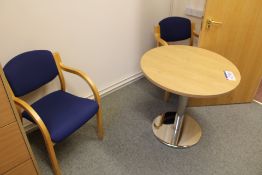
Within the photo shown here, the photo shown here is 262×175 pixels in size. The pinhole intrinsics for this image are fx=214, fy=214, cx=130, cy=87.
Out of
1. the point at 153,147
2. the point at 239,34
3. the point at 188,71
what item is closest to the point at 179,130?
the point at 153,147

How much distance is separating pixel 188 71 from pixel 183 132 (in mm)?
674

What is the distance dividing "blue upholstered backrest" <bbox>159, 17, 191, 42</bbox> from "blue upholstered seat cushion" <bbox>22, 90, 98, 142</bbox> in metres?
1.24

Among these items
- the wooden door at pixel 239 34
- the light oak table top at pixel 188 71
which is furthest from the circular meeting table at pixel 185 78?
the wooden door at pixel 239 34

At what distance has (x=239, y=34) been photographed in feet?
6.67

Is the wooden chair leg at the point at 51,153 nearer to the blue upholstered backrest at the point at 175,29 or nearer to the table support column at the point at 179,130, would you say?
the table support column at the point at 179,130

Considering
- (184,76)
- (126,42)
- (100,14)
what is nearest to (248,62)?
(184,76)

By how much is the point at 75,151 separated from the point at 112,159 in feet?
1.10

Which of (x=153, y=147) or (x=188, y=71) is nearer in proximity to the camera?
(x=188, y=71)

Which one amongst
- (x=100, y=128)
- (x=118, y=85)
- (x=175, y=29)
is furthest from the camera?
(x=118, y=85)

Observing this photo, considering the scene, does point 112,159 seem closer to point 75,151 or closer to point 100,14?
point 75,151

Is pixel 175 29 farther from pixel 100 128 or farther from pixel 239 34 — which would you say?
pixel 100 128

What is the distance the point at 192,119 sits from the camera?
2191mm

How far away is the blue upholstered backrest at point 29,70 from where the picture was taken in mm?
1523

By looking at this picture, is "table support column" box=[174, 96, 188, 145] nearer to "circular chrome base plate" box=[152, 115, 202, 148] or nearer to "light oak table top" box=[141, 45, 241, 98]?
"circular chrome base plate" box=[152, 115, 202, 148]
